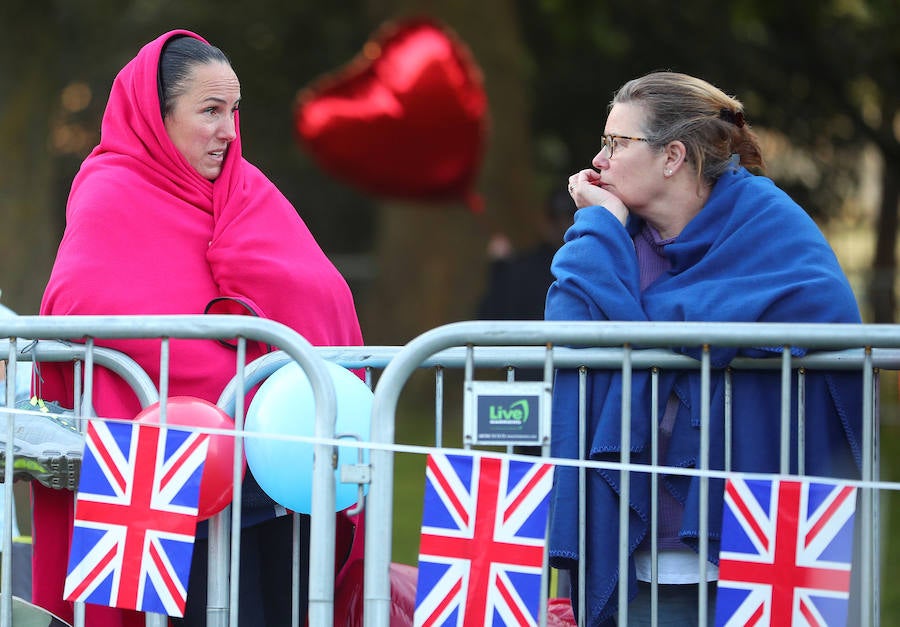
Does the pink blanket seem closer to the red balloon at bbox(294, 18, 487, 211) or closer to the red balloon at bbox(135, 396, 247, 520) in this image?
the red balloon at bbox(135, 396, 247, 520)

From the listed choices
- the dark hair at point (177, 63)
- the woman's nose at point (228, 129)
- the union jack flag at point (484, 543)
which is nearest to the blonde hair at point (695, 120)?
the union jack flag at point (484, 543)

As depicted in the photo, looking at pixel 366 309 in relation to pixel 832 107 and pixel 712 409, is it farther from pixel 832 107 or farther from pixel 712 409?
pixel 712 409

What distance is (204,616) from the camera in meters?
3.46

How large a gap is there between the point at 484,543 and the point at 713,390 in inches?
25.3

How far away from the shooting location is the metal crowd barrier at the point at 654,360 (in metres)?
2.95

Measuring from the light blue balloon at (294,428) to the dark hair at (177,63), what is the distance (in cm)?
96

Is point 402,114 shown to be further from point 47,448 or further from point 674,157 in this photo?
point 47,448

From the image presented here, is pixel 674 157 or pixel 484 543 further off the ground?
pixel 674 157

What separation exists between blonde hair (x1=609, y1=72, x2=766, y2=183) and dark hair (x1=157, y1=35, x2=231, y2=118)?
1.24 metres

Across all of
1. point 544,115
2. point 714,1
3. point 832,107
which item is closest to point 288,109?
point 544,115

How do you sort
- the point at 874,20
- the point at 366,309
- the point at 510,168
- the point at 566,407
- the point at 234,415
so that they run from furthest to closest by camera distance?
the point at 874,20 < the point at 366,309 < the point at 510,168 < the point at 234,415 < the point at 566,407

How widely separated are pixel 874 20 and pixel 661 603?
1417 centimetres

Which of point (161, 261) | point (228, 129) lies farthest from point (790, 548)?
point (228, 129)

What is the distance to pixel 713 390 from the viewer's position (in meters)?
3.14
